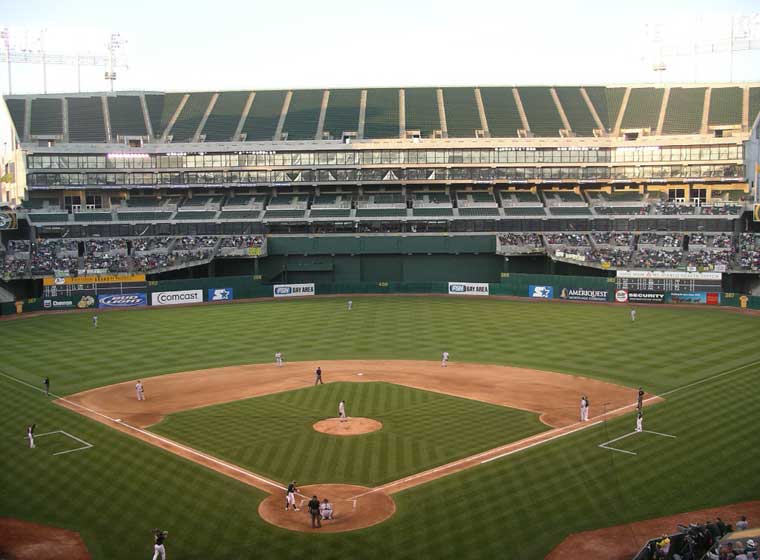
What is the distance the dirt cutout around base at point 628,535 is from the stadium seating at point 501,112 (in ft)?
264

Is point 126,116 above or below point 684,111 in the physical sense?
above

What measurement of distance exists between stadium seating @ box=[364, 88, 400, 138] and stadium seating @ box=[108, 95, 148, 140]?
1269 inches

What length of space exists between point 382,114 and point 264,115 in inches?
686

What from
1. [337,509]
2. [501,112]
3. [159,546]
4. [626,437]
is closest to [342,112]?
[501,112]

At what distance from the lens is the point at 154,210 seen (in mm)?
96812

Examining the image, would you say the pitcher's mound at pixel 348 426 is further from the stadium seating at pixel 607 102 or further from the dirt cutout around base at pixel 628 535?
the stadium seating at pixel 607 102

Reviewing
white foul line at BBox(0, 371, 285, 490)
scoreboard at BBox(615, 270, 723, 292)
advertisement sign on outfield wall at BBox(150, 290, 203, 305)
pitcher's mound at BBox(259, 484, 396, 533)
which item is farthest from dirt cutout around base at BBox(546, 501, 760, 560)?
advertisement sign on outfield wall at BBox(150, 290, 203, 305)

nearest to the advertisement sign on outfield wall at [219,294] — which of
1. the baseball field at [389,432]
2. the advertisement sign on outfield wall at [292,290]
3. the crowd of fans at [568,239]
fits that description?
the advertisement sign on outfield wall at [292,290]

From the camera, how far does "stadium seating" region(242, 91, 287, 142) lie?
101956 mm

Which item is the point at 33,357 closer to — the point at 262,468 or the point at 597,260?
the point at 262,468

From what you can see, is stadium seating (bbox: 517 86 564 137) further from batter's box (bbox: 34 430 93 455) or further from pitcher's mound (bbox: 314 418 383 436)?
batter's box (bbox: 34 430 93 455)

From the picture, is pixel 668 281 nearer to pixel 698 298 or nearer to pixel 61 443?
pixel 698 298

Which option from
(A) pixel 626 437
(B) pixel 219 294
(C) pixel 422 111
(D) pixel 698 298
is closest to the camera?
(A) pixel 626 437

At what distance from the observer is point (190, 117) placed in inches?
4146
